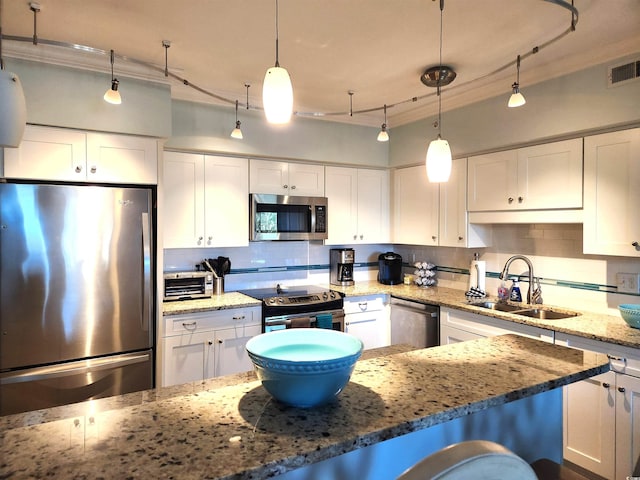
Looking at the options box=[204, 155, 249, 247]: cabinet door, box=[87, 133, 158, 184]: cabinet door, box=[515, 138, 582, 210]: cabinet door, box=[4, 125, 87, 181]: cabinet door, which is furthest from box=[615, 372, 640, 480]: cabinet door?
box=[4, 125, 87, 181]: cabinet door

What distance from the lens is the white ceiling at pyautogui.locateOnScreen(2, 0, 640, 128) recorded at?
2.02 m

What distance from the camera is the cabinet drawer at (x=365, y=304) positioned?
3.71 meters

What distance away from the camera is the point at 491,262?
3607mm

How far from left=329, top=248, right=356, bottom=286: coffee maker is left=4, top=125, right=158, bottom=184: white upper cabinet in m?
1.91

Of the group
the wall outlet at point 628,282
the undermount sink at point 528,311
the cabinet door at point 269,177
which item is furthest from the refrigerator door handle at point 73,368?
the wall outlet at point 628,282

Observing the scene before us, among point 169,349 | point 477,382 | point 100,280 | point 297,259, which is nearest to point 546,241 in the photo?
point 297,259

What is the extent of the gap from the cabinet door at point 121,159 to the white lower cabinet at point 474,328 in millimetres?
2370

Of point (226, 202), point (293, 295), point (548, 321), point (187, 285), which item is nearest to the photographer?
point (548, 321)

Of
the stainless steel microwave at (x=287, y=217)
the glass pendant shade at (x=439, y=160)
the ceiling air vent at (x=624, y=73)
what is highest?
the ceiling air vent at (x=624, y=73)

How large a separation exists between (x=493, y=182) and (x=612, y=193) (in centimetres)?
86

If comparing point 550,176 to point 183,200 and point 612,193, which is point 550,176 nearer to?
point 612,193

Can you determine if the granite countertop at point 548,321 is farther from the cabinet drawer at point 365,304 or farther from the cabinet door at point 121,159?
the cabinet door at point 121,159

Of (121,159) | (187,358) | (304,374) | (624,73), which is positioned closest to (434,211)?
(624,73)

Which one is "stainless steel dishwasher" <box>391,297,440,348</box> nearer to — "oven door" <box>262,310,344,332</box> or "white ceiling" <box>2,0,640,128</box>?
"oven door" <box>262,310,344,332</box>
